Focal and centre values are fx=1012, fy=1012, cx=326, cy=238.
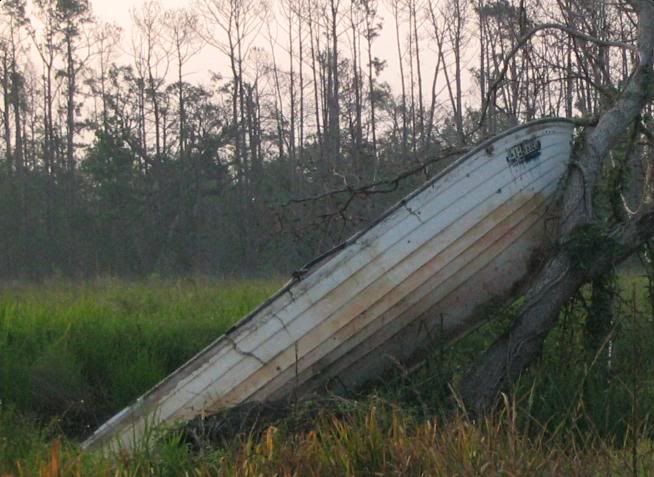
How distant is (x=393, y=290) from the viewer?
729 cm

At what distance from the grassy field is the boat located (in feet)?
1.01

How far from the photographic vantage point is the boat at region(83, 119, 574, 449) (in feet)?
23.6

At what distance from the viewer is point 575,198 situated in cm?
724


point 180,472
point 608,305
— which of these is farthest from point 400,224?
point 180,472

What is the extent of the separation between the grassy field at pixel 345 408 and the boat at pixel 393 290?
308 mm

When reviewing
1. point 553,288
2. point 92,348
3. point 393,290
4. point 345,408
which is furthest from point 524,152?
point 92,348

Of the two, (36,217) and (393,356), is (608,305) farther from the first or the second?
(36,217)

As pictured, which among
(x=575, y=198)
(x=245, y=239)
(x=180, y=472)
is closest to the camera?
(x=180, y=472)

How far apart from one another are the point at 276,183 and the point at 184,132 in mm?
4476

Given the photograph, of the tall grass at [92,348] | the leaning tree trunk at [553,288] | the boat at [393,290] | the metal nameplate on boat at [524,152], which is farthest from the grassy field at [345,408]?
the metal nameplate on boat at [524,152]

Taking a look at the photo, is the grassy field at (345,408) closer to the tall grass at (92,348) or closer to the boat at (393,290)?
the tall grass at (92,348)

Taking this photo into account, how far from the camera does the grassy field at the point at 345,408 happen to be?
16.1 feet

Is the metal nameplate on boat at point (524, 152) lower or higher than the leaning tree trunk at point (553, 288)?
higher

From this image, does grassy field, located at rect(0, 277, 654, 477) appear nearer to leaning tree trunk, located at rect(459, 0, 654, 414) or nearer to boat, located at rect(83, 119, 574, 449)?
leaning tree trunk, located at rect(459, 0, 654, 414)
